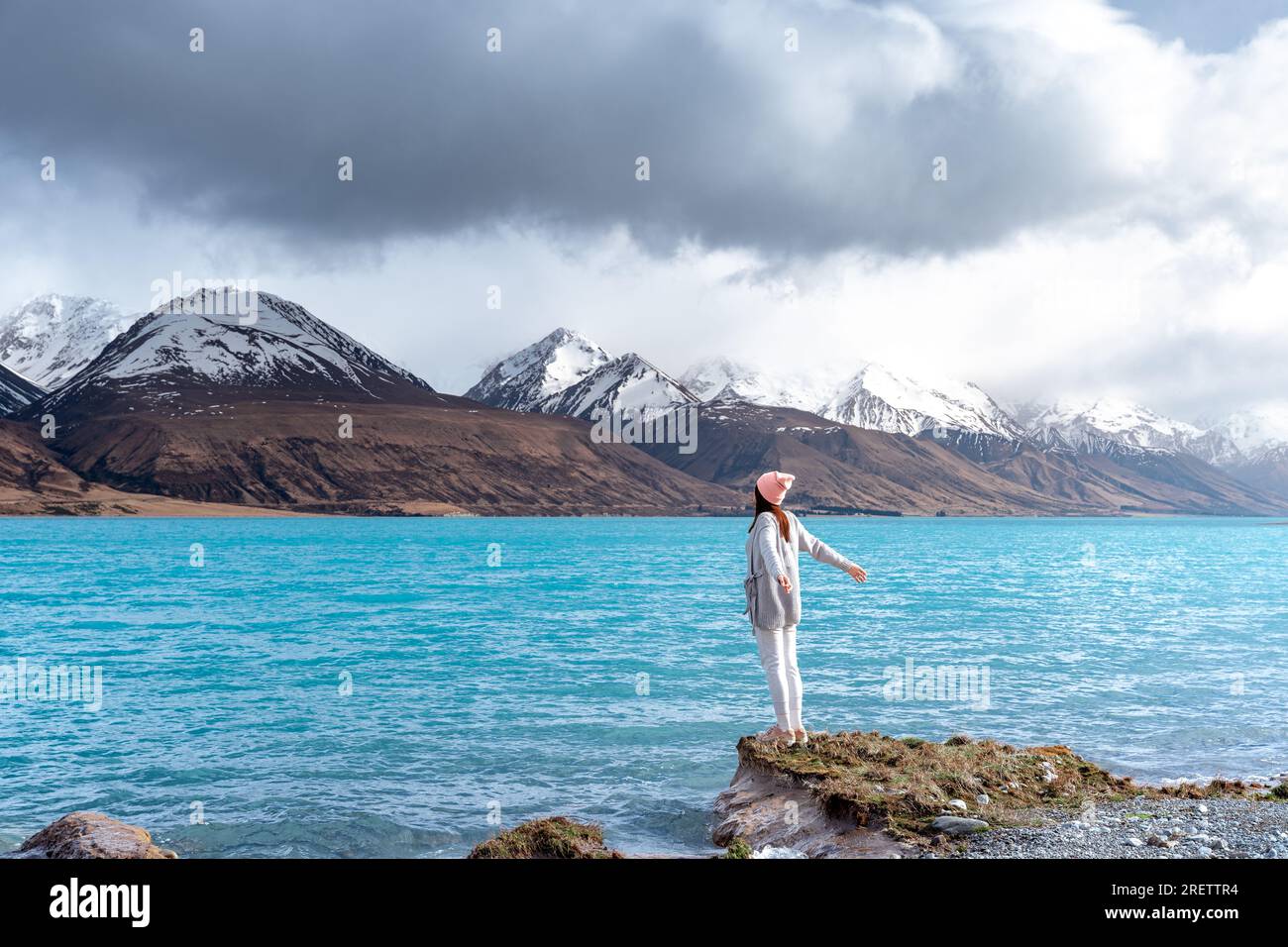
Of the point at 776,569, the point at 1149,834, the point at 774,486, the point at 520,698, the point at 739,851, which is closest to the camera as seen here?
the point at 1149,834

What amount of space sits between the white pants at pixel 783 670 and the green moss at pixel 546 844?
296 cm

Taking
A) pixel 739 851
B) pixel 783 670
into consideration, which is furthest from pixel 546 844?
pixel 783 670

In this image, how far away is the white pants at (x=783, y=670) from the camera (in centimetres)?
1282

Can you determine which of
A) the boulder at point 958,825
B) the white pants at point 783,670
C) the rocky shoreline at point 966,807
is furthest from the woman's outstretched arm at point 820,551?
the boulder at point 958,825

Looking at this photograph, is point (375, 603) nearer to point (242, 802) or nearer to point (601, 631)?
point (601, 631)

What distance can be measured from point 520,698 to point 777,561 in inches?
548

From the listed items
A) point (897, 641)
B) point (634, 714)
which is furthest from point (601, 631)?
A: point (634, 714)

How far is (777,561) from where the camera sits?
40.3 ft

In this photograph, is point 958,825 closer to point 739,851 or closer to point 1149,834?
point 1149,834

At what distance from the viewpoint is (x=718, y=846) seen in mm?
13484

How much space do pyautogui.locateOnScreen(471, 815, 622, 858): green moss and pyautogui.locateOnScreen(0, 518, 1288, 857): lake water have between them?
130cm

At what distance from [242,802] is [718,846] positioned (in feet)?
25.4
